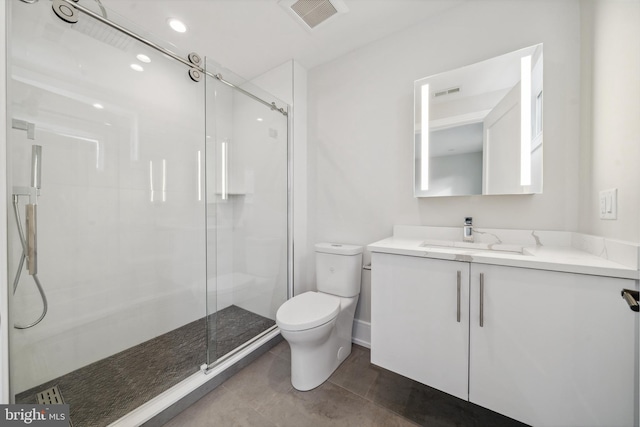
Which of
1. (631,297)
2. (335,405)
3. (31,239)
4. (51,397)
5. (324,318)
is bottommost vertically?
(335,405)

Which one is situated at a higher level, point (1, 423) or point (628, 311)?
point (628, 311)

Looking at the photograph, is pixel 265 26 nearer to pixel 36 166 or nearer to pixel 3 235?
pixel 36 166

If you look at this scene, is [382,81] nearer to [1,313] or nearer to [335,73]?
[335,73]

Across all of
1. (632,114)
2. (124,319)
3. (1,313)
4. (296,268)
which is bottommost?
(124,319)

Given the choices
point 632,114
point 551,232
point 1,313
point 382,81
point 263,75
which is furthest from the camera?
point 263,75

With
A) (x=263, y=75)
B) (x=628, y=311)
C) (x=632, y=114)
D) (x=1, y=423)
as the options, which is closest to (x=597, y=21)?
(x=632, y=114)

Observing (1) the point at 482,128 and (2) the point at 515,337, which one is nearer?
(2) the point at 515,337

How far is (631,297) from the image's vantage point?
74 cm

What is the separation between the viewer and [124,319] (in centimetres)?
170

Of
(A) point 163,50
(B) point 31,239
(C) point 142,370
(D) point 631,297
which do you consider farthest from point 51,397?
(D) point 631,297

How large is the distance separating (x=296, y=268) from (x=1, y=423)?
1.64 m

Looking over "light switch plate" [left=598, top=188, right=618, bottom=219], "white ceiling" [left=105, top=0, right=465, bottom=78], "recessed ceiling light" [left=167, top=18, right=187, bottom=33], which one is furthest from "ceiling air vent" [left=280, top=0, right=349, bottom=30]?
"light switch plate" [left=598, top=188, right=618, bottom=219]

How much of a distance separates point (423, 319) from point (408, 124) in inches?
52.2

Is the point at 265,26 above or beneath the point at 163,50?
above
